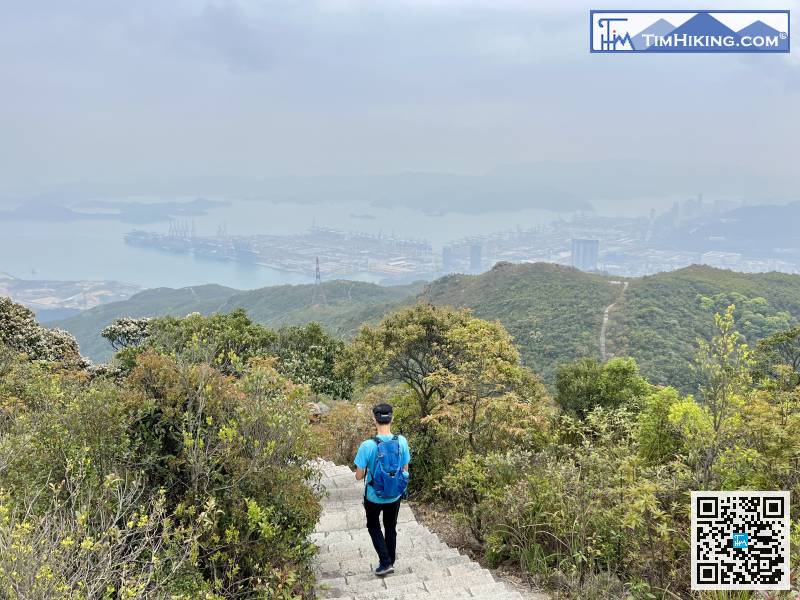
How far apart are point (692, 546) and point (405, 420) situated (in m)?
6.63

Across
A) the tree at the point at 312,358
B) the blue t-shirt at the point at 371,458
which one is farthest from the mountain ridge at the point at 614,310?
the blue t-shirt at the point at 371,458

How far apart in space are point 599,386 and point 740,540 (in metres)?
13.9

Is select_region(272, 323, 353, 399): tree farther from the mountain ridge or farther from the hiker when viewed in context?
the mountain ridge

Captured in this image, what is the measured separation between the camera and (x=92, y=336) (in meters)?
105

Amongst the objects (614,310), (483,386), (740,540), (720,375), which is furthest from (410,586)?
(614,310)

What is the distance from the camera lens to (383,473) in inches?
205

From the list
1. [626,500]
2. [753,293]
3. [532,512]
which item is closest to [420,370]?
[532,512]

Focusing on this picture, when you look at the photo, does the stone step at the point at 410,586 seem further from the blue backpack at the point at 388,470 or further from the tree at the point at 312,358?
the tree at the point at 312,358

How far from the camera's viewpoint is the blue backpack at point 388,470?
5191 millimetres

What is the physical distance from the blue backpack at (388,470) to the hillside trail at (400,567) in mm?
572

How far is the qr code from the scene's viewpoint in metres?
3.97

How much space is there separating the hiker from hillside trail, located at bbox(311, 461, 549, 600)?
324 mm

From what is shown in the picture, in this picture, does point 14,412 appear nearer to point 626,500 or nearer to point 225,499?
point 225,499

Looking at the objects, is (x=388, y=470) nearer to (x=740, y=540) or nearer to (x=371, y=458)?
(x=371, y=458)
